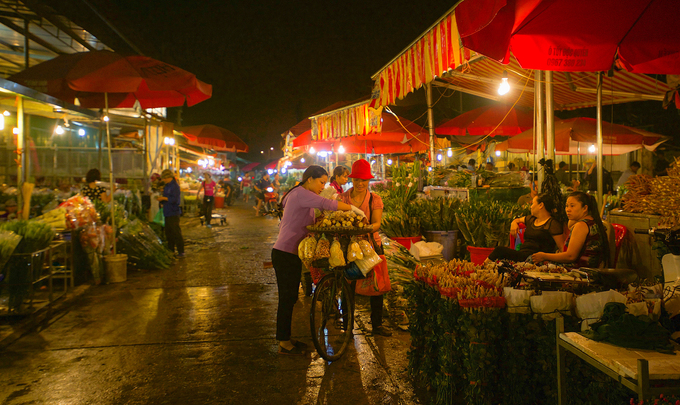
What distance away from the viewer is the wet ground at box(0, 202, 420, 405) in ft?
11.8

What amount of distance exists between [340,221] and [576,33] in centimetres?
317

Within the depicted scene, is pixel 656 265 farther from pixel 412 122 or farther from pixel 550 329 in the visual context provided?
pixel 412 122

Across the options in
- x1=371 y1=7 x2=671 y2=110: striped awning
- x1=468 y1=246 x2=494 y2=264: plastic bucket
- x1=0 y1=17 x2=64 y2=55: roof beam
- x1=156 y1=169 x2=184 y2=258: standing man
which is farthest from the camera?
x1=0 y1=17 x2=64 y2=55: roof beam

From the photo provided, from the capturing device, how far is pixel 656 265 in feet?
14.1

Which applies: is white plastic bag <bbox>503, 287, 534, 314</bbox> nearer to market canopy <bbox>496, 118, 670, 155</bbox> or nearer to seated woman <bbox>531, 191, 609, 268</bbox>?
seated woman <bbox>531, 191, 609, 268</bbox>

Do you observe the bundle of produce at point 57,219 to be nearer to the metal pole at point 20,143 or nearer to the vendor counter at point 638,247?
the metal pole at point 20,143

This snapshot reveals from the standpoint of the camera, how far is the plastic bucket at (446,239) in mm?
6832

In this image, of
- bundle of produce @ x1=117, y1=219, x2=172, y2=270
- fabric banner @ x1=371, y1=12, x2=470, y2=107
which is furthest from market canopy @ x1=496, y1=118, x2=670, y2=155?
bundle of produce @ x1=117, y1=219, x2=172, y2=270

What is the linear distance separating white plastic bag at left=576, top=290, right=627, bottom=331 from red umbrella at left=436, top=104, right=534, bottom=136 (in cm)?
778

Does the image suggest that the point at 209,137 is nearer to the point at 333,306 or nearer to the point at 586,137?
the point at 586,137

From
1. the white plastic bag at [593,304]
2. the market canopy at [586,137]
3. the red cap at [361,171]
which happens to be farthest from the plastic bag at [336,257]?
the market canopy at [586,137]

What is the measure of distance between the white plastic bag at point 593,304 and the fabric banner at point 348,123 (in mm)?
6756

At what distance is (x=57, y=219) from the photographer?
6.88 m

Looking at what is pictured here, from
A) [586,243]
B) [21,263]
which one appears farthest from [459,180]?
[21,263]
